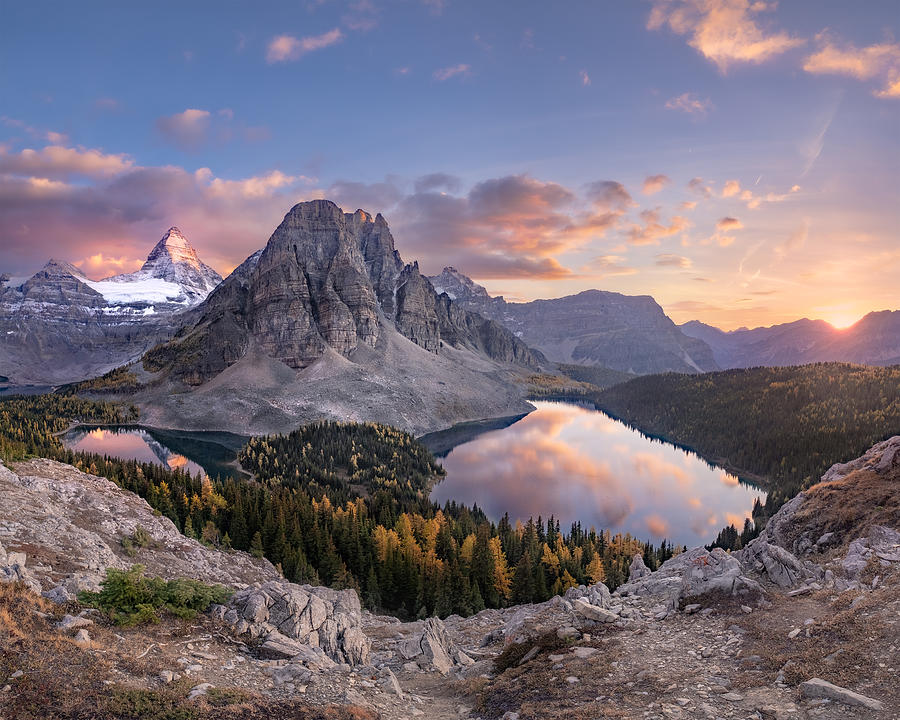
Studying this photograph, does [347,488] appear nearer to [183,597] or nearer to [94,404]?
[183,597]

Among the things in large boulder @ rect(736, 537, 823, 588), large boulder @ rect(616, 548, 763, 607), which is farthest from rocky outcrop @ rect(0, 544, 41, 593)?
large boulder @ rect(736, 537, 823, 588)

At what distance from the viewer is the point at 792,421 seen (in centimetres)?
14388

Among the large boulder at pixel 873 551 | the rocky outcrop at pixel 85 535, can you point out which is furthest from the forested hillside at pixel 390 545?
the large boulder at pixel 873 551

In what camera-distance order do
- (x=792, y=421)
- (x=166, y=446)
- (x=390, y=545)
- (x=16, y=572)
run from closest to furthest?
1. (x=16, y=572)
2. (x=390, y=545)
3. (x=792, y=421)
4. (x=166, y=446)

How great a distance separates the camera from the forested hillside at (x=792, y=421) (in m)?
117

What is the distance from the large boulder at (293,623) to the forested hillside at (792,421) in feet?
334

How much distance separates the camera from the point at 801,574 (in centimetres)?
2212

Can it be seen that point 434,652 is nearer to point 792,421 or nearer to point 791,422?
point 791,422

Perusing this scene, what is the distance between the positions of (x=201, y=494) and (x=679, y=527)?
8108 centimetres

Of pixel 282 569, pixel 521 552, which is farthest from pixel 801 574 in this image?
pixel 282 569

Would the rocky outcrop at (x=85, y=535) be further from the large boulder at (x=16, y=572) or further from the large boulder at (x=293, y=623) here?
the large boulder at (x=293, y=623)

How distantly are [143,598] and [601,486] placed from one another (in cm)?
10552

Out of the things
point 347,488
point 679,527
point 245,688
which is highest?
point 245,688

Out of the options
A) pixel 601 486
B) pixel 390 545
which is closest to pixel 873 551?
pixel 390 545
